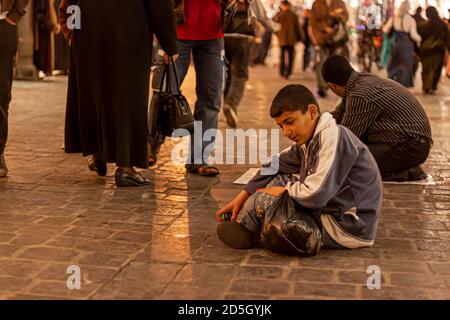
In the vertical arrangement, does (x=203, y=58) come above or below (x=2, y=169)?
above

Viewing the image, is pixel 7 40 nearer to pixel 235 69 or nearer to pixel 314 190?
pixel 314 190

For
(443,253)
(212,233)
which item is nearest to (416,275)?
(443,253)

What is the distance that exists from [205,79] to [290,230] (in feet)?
8.72

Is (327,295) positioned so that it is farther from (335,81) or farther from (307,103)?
(335,81)

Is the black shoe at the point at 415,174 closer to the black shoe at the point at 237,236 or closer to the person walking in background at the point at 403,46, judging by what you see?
the black shoe at the point at 237,236

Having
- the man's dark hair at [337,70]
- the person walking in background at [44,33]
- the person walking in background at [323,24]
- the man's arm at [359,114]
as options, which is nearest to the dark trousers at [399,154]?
the man's arm at [359,114]

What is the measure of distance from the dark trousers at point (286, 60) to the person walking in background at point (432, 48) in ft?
13.2

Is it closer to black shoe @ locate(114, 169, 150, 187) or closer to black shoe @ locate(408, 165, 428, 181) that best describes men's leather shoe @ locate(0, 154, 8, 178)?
black shoe @ locate(114, 169, 150, 187)

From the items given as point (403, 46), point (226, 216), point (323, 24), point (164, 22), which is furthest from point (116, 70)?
point (403, 46)

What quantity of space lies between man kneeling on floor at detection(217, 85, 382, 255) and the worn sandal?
1.97 meters

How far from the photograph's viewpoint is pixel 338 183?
4.23m

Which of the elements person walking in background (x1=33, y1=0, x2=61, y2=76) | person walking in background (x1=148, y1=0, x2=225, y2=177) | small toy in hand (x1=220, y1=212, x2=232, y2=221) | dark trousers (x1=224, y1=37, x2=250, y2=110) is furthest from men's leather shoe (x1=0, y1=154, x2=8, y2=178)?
person walking in background (x1=33, y1=0, x2=61, y2=76)

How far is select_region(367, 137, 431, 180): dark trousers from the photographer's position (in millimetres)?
6391

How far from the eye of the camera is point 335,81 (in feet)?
20.1
